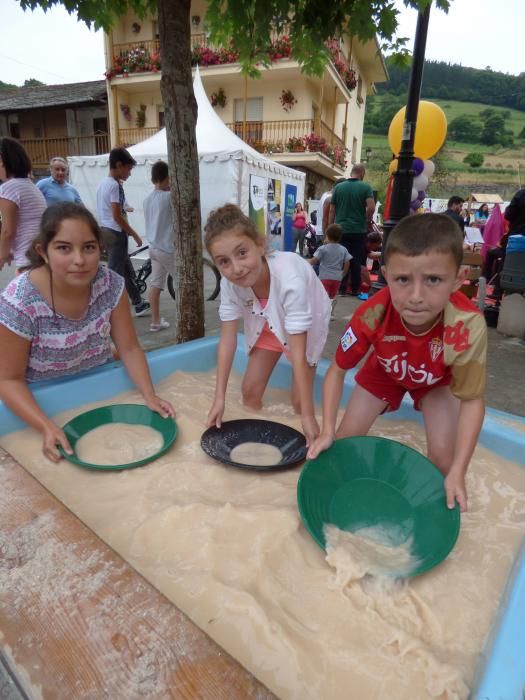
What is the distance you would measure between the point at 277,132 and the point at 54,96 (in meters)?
10.4

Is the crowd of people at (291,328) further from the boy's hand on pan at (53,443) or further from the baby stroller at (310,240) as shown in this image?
the baby stroller at (310,240)

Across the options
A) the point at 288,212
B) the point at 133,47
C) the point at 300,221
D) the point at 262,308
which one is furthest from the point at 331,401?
the point at 133,47

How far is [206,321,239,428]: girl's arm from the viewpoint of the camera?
199 cm

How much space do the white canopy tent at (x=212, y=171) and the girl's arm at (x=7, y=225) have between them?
557 centimetres

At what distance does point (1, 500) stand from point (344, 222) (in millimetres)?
5378

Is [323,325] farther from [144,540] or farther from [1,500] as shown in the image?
[1,500]

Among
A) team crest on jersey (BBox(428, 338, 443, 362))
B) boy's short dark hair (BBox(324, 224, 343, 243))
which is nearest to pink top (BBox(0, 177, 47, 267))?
team crest on jersey (BBox(428, 338, 443, 362))

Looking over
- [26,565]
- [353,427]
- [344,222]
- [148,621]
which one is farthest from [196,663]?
[344,222]

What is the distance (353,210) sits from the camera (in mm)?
5766

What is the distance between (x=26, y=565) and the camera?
41.4 inches

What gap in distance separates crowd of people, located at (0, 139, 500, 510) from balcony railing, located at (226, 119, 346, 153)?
1397cm

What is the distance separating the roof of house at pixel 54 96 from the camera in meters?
16.9

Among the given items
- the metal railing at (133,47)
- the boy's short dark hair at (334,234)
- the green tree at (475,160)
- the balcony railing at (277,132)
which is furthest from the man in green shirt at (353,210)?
the green tree at (475,160)

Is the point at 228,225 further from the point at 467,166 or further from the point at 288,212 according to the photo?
the point at 467,166
